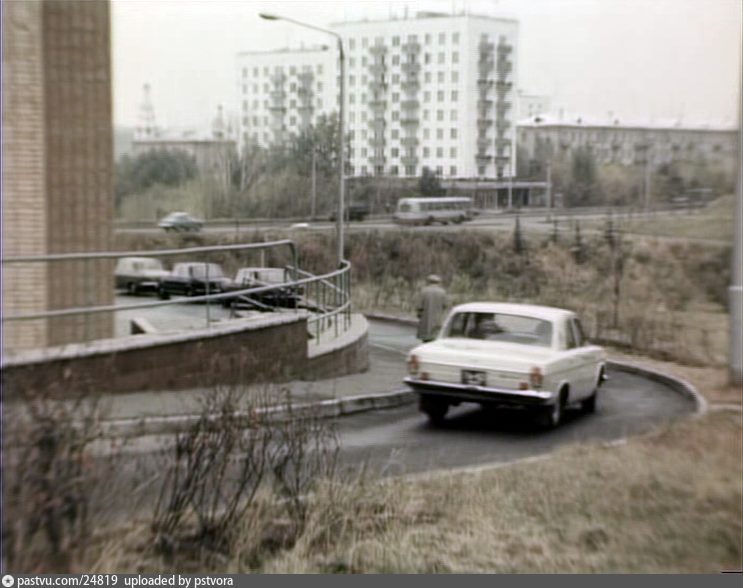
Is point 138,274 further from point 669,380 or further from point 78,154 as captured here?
point 669,380

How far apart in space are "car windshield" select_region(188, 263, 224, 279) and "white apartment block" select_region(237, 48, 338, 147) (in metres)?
0.70

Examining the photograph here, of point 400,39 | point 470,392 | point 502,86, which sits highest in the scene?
point 400,39

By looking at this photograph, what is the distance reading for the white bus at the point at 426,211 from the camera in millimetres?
5684

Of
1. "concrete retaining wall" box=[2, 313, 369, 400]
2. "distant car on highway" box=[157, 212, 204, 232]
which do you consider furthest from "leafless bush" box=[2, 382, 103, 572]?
"distant car on highway" box=[157, 212, 204, 232]

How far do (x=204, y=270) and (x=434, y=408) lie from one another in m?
1.35

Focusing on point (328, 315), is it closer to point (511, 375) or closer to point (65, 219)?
point (511, 375)

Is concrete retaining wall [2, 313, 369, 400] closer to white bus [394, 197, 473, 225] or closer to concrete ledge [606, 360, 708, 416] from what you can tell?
white bus [394, 197, 473, 225]

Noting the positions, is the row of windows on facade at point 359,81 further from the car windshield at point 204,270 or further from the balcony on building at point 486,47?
the car windshield at point 204,270

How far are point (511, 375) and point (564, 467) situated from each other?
54 cm

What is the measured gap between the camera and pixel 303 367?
5.25 metres

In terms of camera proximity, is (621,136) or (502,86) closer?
(502,86)

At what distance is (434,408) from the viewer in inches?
211

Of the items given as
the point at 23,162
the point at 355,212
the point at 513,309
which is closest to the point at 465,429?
the point at 513,309

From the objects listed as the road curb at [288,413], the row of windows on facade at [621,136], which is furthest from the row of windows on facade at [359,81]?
the road curb at [288,413]
